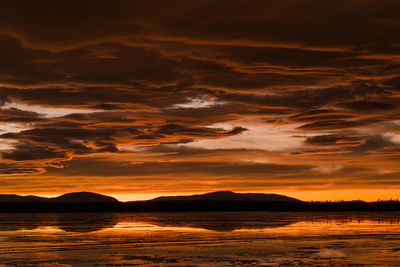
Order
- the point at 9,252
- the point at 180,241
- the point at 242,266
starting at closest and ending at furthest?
the point at 242,266, the point at 9,252, the point at 180,241

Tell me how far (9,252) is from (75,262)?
6.79 m

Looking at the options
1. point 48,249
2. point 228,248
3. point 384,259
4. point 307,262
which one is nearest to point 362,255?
point 384,259

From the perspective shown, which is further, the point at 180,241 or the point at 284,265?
the point at 180,241

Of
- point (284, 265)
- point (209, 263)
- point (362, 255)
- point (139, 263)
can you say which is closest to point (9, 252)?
A: point (139, 263)

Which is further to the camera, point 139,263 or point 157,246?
point 157,246

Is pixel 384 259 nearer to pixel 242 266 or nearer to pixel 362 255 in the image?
pixel 362 255

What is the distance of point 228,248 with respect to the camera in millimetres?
30531

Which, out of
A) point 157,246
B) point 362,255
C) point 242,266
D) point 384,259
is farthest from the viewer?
point 157,246

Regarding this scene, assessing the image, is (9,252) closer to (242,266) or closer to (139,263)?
→ (139,263)

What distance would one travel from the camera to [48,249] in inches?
1192

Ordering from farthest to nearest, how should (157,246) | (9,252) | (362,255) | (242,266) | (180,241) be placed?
(180,241), (157,246), (9,252), (362,255), (242,266)

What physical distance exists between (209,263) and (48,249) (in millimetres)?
11447

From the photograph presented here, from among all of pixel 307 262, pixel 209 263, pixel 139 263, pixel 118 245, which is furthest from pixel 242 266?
pixel 118 245

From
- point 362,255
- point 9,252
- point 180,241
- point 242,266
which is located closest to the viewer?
point 242,266
